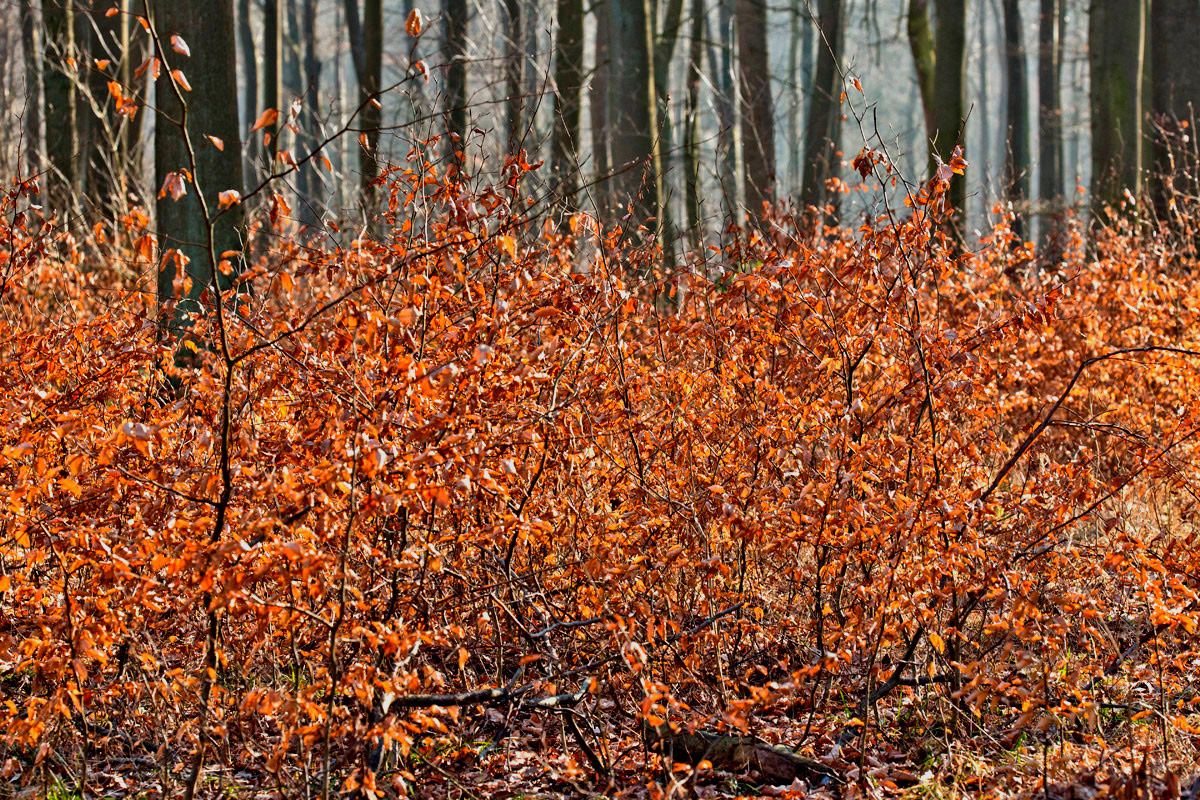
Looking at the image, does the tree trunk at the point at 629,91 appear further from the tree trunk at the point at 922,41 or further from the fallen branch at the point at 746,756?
the fallen branch at the point at 746,756

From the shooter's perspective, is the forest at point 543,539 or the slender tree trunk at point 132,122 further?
the slender tree trunk at point 132,122

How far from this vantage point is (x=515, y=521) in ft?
9.42

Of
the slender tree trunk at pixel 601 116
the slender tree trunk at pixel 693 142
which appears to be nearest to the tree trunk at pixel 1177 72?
the slender tree trunk at pixel 693 142

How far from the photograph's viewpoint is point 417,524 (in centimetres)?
331

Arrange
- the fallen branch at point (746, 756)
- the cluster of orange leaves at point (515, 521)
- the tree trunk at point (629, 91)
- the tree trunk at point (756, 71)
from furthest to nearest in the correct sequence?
the tree trunk at point (756, 71)
the tree trunk at point (629, 91)
the fallen branch at point (746, 756)
the cluster of orange leaves at point (515, 521)

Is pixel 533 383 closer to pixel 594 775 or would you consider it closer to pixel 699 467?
pixel 699 467

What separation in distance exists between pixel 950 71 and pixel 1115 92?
117 inches

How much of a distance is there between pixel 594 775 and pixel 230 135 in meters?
4.94

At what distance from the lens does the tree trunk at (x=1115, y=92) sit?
10836 mm

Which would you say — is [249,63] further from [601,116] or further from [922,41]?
[922,41]

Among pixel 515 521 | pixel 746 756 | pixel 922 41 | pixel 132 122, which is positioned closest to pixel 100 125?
pixel 132 122

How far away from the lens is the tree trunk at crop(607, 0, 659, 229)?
9.27m

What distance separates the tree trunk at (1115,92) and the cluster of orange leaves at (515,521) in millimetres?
7999

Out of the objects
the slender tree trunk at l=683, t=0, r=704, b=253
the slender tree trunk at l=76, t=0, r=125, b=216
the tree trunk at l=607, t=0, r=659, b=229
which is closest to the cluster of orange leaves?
the slender tree trunk at l=683, t=0, r=704, b=253
